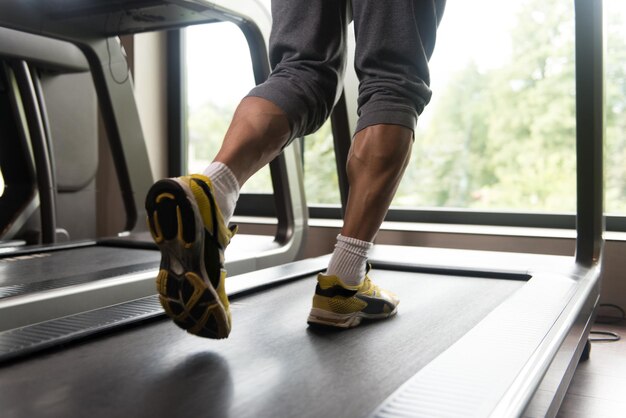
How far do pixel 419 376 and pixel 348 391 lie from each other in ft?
0.36

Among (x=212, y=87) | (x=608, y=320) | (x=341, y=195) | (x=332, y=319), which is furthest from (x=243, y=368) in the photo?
(x=212, y=87)

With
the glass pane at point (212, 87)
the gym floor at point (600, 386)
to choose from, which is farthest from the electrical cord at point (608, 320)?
the glass pane at point (212, 87)

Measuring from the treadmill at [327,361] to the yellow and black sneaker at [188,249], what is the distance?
0.08 metres

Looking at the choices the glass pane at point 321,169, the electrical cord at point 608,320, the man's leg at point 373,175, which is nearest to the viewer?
the man's leg at point 373,175

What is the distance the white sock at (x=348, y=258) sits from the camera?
1.08 metres

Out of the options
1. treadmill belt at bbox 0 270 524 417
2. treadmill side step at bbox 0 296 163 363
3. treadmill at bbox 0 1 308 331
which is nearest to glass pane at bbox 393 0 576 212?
treadmill at bbox 0 1 308 331

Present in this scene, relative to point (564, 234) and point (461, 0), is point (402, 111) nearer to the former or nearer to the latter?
point (564, 234)

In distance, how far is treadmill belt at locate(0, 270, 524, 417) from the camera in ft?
2.44

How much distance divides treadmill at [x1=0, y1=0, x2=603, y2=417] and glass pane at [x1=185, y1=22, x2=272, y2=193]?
1917 mm

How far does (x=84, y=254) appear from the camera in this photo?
2109 millimetres

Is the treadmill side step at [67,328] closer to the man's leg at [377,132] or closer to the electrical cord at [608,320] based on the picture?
the man's leg at [377,132]

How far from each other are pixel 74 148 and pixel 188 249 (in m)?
2.17

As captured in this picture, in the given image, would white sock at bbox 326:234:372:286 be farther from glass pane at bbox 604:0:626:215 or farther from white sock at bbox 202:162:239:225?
glass pane at bbox 604:0:626:215

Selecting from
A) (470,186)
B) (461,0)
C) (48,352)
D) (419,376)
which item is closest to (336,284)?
(419,376)
